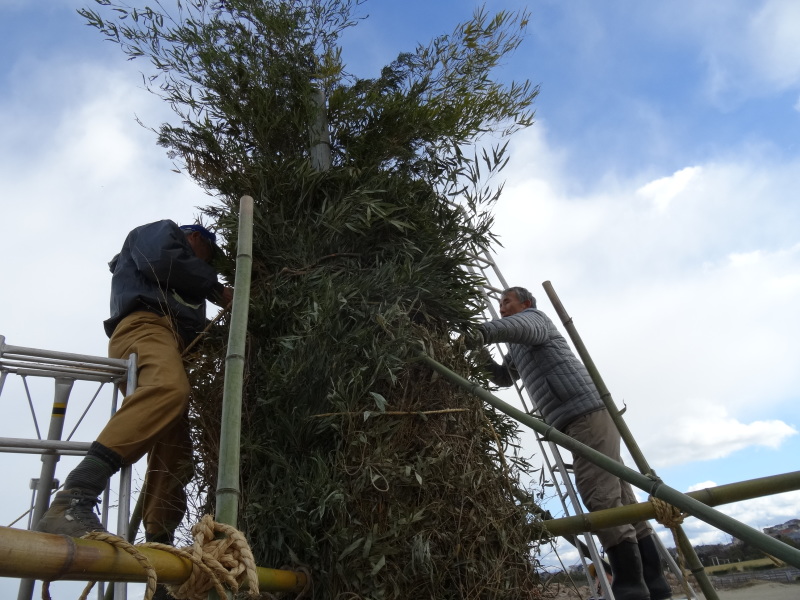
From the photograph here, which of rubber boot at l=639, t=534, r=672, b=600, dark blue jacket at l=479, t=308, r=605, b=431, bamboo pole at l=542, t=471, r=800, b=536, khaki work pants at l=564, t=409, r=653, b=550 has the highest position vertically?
dark blue jacket at l=479, t=308, r=605, b=431

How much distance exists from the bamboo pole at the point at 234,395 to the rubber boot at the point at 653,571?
2.74m

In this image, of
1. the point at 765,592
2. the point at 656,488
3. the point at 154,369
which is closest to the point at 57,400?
the point at 154,369

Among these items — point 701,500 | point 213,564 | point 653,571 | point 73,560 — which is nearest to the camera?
point 73,560

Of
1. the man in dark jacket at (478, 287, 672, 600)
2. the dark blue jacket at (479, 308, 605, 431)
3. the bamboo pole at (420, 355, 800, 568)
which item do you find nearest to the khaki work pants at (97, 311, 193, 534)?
the bamboo pole at (420, 355, 800, 568)

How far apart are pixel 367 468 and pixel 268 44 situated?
281 centimetres

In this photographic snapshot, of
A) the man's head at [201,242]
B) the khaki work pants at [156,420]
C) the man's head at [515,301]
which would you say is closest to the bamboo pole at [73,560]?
the khaki work pants at [156,420]

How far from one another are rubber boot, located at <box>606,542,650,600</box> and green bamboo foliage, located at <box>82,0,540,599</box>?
1099 millimetres

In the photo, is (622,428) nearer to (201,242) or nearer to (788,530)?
(788,530)

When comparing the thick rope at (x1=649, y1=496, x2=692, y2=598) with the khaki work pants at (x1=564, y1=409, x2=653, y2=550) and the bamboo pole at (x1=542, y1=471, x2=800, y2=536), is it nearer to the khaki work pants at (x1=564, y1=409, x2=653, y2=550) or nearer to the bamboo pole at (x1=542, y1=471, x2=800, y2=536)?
the bamboo pole at (x1=542, y1=471, x2=800, y2=536)

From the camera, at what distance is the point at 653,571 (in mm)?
4020

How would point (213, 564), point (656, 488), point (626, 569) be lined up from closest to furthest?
1. point (213, 564)
2. point (656, 488)
3. point (626, 569)

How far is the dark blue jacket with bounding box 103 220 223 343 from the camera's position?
347 centimetres

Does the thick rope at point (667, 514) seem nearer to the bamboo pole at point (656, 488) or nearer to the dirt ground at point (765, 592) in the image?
the bamboo pole at point (656, 488)

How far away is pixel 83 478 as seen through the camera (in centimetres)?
275
